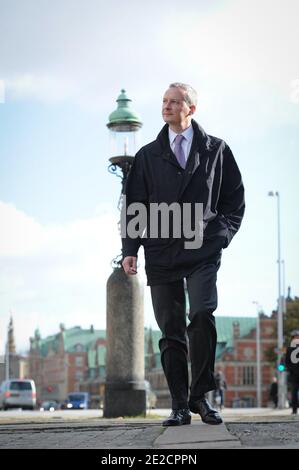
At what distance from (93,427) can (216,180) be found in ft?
5.61

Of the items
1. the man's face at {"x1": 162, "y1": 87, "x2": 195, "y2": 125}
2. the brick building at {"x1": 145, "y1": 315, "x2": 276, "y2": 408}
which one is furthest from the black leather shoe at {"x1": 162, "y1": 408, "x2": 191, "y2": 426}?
the brick building at {"x1": 145, "y1": 315, "x2": 276, "y2": 408}

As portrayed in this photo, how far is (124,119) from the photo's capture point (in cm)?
1455

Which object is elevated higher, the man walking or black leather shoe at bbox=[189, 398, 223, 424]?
the man walking

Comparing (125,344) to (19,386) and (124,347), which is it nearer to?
(124,347)

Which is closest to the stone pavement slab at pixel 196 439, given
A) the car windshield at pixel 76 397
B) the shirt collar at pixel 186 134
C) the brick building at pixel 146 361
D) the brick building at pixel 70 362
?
the shirt collar at pixel 186 134

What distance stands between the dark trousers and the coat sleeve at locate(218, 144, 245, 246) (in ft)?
1.26

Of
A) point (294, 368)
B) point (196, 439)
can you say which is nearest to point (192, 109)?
point (196, 439)

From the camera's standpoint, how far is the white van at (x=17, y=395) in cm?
4184

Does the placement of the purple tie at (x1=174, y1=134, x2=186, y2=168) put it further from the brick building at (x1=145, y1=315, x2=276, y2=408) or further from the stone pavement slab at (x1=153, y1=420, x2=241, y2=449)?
the brick building at (x1=145, y1=315, x2=276, y2=408)

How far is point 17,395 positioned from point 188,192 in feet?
122

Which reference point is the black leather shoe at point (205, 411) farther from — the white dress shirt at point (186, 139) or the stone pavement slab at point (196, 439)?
the white dress shirt at point (186, 139)

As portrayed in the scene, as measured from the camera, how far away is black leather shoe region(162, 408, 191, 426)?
600 cm

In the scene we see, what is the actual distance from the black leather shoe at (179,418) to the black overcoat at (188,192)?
769 mm
